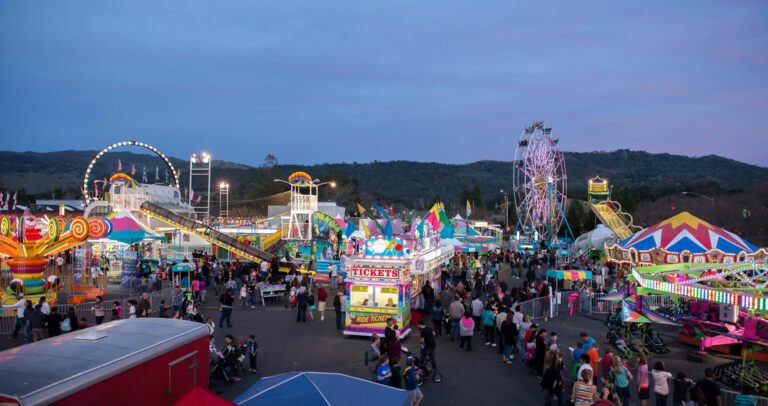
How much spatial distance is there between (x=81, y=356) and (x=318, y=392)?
8.86ft

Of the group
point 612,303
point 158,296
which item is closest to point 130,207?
point 158,296

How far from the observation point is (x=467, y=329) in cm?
1320

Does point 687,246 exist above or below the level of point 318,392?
above

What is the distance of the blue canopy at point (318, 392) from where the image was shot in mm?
5969

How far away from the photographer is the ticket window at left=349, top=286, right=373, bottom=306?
14.5m

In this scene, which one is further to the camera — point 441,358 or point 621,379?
point 441,358

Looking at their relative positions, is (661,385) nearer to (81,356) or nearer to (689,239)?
(81,356)

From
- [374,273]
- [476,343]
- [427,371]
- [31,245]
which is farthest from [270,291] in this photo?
[427,371]

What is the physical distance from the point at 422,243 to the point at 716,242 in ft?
35.2

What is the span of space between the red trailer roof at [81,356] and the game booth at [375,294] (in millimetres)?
6862

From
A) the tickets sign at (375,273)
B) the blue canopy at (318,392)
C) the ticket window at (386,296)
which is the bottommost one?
the ticket window at (386,296)

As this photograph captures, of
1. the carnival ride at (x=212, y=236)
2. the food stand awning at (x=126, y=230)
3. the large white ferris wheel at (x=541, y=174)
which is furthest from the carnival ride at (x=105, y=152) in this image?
the large white ferris wheel at (x=541, y=174)

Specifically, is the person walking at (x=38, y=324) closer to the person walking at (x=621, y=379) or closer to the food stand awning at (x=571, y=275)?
the person walking at (x=621, y=379)

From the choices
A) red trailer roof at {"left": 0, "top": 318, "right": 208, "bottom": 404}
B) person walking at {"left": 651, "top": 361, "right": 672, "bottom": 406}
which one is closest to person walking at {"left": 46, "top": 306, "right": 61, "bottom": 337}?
red trailer roof at {"left": 0, "top": 318, "right": 208, "bottom": 404}
